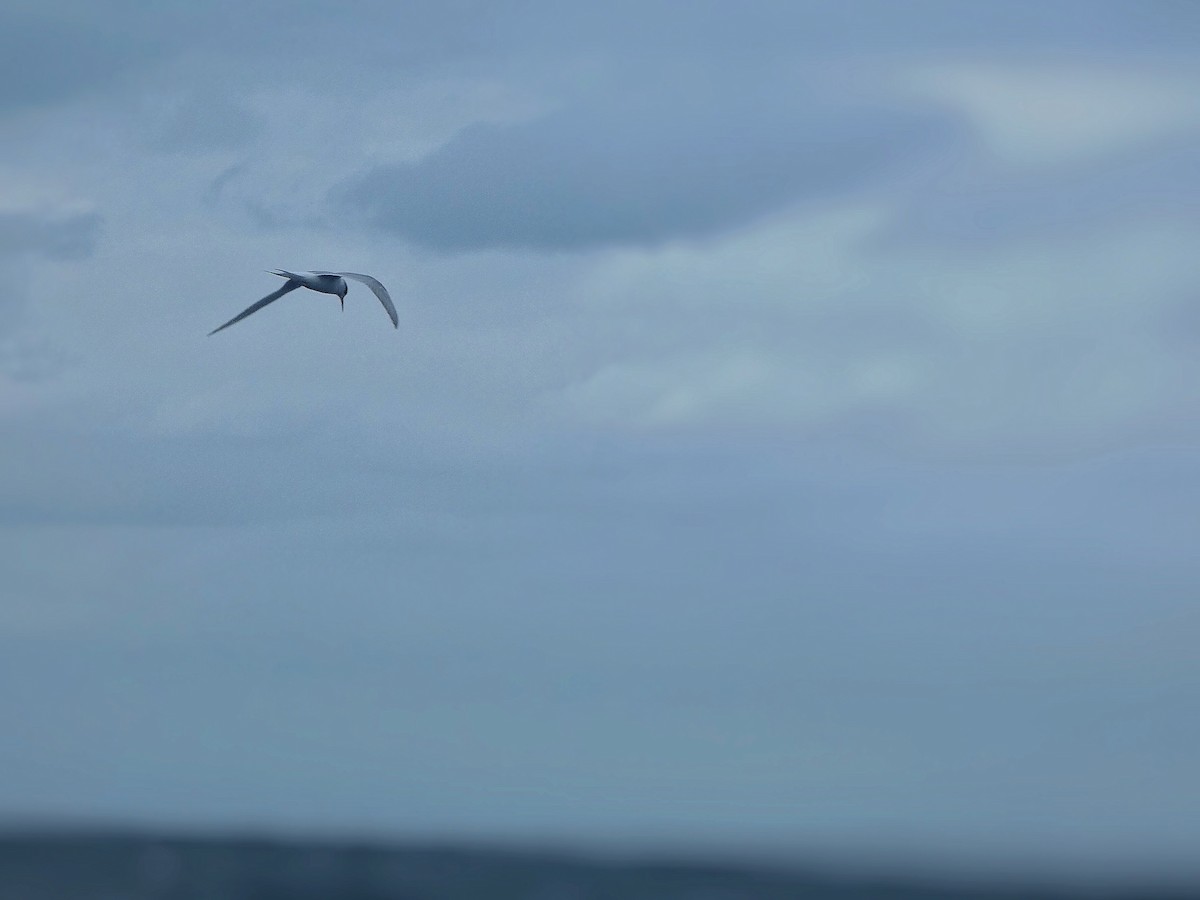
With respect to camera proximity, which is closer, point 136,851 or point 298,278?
point 298,278

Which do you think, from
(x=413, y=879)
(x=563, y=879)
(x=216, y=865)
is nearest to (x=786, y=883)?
(x=563, y=879)

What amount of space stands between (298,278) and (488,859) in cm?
3786

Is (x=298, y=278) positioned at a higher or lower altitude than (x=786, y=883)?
higher

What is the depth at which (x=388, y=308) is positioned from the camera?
358ft

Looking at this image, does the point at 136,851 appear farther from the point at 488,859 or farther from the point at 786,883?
the point at 786,883

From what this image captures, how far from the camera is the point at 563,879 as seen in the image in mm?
116125

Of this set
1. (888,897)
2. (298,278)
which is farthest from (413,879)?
(298,278)

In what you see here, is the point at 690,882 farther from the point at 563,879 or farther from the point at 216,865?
the point at 216,865

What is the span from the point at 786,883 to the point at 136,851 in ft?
131

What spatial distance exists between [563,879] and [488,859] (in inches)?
213

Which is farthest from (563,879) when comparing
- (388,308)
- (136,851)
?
(388,308)

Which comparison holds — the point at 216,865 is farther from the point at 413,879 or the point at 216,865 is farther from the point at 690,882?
the point at 690,882

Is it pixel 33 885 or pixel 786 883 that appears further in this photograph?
pixel 786 883

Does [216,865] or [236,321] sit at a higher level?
[236,321]
